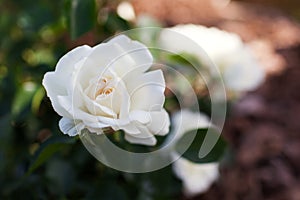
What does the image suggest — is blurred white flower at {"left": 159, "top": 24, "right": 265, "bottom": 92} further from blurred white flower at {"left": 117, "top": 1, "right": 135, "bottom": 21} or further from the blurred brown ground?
the blurred brown ground

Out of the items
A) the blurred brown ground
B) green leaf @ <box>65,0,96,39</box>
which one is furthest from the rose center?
the blurred brown ground

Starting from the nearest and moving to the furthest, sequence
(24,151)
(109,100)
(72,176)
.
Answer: (109,100)
(72,176)
(24,151)

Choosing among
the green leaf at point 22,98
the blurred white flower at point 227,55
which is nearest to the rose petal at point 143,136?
the green leaf at point 22,98

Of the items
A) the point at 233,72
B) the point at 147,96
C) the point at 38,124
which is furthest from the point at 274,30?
the point at 147,96

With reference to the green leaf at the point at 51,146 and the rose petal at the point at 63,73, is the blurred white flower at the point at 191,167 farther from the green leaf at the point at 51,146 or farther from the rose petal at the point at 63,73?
the rose petal at the point at 63,73

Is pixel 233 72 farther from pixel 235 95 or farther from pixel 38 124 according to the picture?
pixel 38 124
